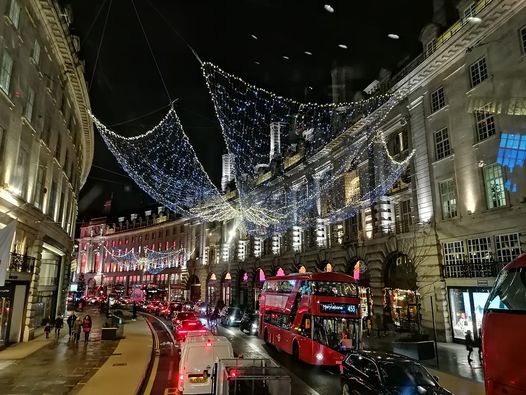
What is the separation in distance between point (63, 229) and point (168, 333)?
11324 mm

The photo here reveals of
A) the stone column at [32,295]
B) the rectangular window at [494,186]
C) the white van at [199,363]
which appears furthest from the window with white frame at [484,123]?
the stone column at [32,295]

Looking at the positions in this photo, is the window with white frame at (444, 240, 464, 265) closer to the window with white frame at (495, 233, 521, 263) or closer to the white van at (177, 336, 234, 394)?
the window with white frame at (495, 233, 521, 263)

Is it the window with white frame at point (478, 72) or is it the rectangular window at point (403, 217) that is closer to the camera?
the window with white frame at point (478, 72)

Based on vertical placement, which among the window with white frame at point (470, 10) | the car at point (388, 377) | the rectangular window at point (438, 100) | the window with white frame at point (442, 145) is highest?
the window with white frame at point (470, 10)

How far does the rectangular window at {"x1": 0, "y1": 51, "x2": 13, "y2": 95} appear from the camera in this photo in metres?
17.1

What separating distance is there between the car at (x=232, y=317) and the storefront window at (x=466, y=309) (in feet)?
62.8

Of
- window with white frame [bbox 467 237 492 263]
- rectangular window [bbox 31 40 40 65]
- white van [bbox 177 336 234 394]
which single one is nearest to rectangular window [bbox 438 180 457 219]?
window with white frame [bbox 467 237 492 263]

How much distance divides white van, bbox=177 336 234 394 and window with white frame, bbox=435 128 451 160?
19.8 metres

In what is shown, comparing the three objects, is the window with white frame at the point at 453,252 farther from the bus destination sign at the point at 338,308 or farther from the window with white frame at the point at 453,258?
the bus destination sign at the point at 338,308

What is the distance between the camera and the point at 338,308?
18.1 metres

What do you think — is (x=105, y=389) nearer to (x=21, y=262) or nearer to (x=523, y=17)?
(x=21, y=262)

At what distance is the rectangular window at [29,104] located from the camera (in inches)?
798

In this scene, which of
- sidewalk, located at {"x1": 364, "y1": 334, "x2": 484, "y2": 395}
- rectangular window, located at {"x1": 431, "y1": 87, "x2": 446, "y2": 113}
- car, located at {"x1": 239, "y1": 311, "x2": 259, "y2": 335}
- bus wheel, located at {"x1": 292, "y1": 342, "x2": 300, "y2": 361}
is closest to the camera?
sidewalk, located at {"x1": 364, "y1": 334, "x2": 484, "y2": 395}

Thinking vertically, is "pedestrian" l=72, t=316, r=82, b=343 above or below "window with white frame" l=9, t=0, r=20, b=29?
below
